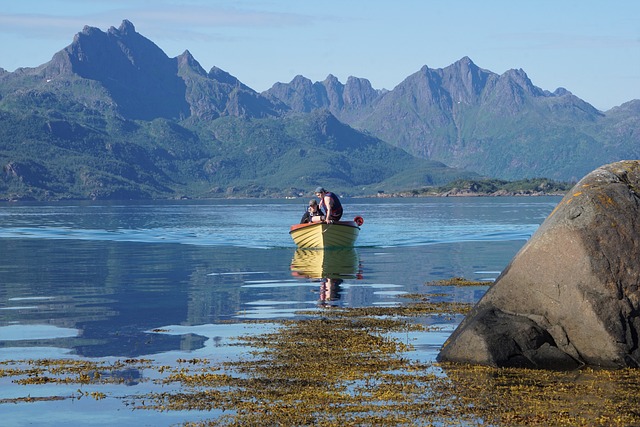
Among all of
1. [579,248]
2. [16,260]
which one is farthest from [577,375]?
[16,260]

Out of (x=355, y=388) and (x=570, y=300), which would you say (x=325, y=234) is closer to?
(x=570, y=300)

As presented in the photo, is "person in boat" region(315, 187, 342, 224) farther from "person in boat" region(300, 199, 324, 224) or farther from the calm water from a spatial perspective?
the calm water

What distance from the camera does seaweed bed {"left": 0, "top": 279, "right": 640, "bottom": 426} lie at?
15.4 metres

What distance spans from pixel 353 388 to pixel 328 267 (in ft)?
100

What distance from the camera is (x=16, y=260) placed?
54219 mm

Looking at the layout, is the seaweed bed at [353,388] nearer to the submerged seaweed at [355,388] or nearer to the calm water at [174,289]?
the submerged seaweed at [355,388]

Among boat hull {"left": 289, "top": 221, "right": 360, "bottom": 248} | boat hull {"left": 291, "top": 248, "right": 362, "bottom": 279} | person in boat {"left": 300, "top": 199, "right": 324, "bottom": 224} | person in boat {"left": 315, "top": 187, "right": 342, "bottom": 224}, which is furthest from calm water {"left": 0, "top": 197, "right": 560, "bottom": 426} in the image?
person in boat {"left": 300, "top": 199, "right": 324, "bottom": 224}

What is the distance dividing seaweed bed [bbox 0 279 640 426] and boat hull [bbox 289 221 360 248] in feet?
122

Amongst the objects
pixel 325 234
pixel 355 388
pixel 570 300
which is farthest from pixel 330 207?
pixel 355 388

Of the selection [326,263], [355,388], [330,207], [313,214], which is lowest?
[326,263]

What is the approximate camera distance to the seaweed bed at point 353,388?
15.4 m

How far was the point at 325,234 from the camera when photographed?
60500mm

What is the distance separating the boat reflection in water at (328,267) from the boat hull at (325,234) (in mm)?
377

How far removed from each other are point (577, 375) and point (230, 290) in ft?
63.3
